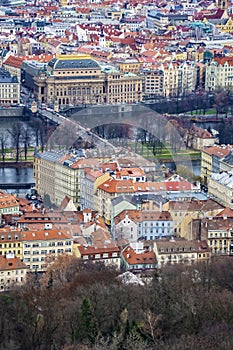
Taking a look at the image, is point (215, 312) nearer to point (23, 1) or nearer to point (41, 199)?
point (41, 199)

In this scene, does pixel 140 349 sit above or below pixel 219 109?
above

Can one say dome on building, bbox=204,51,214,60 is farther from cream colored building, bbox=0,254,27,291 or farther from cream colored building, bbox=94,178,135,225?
cream colored building, bbox=0,254,27,291

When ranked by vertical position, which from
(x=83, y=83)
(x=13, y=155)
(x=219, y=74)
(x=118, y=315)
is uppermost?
(x=118, y=315)

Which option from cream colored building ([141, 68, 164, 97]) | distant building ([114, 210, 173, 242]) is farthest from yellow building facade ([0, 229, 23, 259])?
cream colored building ([141, 68, 164, 97])

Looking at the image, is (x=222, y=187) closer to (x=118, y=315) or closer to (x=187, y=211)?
(x=187, y=211)

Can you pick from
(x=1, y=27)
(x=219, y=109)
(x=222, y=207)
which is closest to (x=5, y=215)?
→ (x=222, y=207)

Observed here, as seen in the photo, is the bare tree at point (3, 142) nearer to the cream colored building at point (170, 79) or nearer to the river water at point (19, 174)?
the river water at point (19, 174)

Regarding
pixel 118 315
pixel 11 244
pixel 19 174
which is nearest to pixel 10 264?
pixel 11 244
